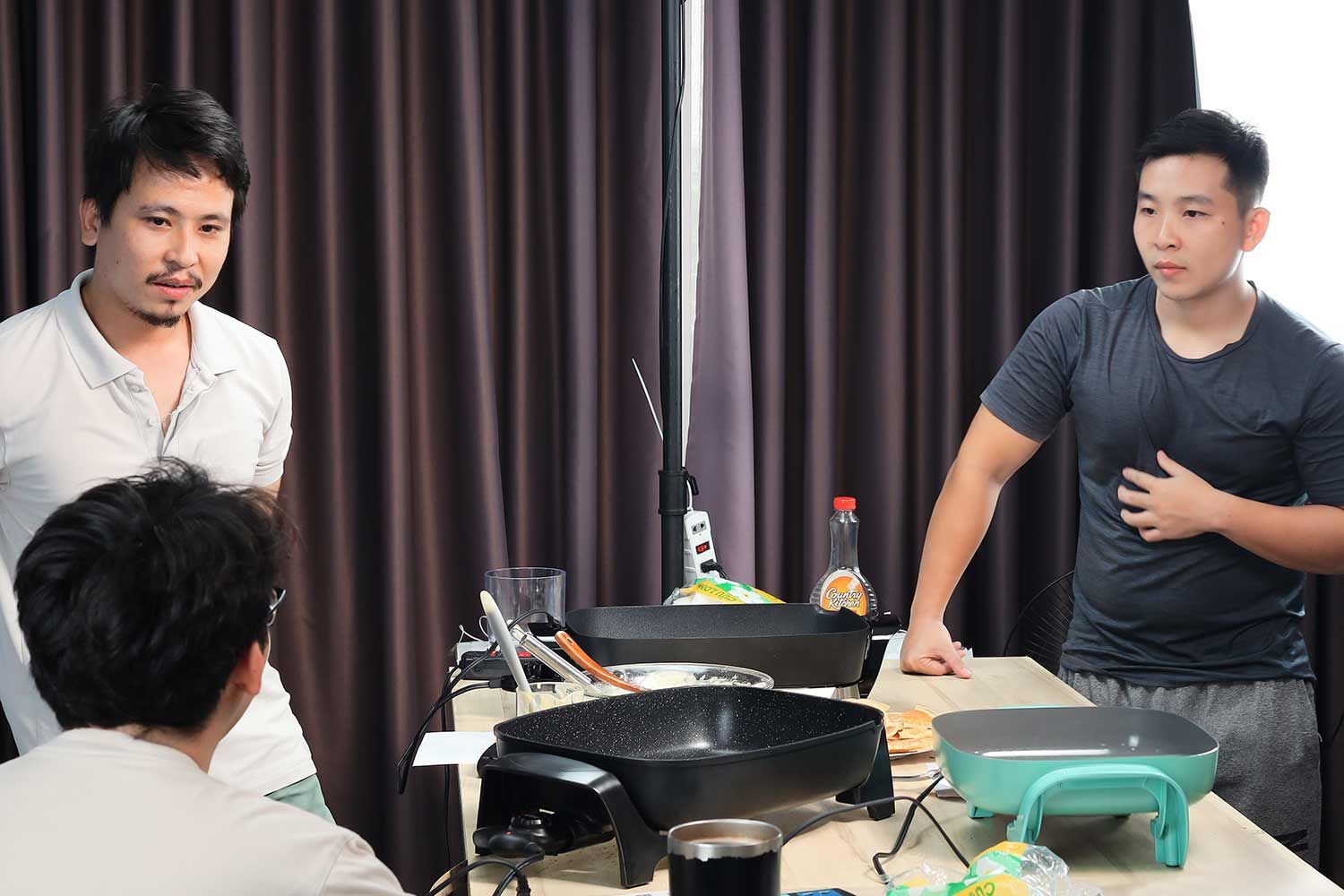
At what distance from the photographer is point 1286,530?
1900 millimetres

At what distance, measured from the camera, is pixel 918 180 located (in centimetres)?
292

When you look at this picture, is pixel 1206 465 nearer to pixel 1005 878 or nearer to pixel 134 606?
pixel 1005 878

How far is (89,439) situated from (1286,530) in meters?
1.77

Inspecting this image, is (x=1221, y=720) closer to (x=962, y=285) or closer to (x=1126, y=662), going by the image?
(x=1126, y=662)

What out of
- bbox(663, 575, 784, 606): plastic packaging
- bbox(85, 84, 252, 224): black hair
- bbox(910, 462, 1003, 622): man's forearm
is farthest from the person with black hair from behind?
bbox(910, 462, 1003, 622): man's forearm

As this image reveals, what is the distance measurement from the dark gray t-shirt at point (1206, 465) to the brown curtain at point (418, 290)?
107 centimetres

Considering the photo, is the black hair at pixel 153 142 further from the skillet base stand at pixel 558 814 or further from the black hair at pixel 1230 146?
the black hair at pixel 1230 146

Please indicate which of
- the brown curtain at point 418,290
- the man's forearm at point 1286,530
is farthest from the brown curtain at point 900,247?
the man's forearm at point 1286,530

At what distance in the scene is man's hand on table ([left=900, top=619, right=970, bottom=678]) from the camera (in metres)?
A: 1.91

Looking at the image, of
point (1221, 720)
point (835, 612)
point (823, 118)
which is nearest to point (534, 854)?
point (835, 612)

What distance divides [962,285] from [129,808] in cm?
247

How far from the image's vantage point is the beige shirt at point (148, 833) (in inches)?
33.0

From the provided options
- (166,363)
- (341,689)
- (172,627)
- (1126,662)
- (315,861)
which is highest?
(166,363)

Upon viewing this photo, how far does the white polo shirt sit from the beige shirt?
769 millimetres
